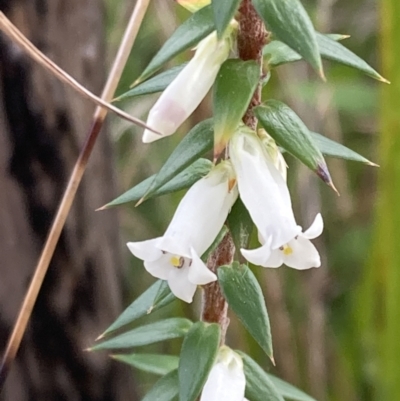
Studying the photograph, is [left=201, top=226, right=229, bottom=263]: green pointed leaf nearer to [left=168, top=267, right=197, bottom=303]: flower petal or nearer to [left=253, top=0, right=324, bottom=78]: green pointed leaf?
[left=168, top=267, right=197, bottom=303]: flower petal

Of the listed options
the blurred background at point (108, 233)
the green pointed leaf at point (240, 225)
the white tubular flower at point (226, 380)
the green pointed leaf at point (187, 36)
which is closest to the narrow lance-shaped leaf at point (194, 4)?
the green pointed leaf at point (187, 36)

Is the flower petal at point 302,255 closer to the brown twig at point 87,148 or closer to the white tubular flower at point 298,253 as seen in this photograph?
the white tubular flower at point 298,253

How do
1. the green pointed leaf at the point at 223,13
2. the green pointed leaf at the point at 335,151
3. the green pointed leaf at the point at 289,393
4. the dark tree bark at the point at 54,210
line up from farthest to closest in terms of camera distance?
the dark tree bark at the point at 54,210, the green pointed leaf at the point at 289,393, the green pointed leaf at the point at 335,151, the green pointed leaf at the point at 223,13

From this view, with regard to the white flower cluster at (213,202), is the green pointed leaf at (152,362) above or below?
below

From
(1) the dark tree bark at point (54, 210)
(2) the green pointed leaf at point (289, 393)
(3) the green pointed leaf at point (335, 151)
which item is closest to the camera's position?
(3) the green pointed leaf at point (335, 151)

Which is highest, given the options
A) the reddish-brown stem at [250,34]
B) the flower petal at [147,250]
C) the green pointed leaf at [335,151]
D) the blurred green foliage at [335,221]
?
the reddish-brown stem at [250,34]

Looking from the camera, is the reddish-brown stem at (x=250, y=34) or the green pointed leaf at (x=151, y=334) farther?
the green pointed leaf at (x=151, y=334)

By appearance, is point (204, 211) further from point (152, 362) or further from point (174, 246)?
point (152, 362)
